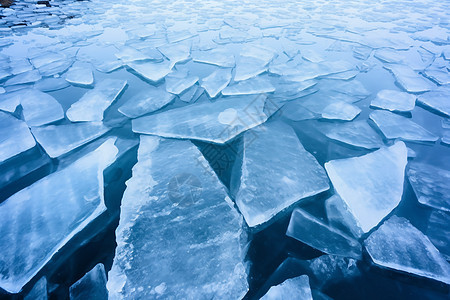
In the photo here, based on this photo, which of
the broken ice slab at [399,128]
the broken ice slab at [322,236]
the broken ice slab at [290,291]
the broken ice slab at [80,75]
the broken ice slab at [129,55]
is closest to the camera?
the broken ice slab at [290,291]

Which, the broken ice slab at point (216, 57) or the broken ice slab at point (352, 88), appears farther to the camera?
the broken ice slab at point (216, 57)

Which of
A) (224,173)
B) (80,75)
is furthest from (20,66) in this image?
Result: (224,173)

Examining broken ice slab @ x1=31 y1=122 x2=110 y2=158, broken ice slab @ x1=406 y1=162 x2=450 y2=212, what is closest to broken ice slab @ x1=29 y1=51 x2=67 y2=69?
broken ice slab @ x1=31 y1=122 x2=110 y2=158

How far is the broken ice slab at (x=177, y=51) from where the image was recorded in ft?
6.08

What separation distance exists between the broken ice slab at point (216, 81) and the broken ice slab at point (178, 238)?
2.18 feet

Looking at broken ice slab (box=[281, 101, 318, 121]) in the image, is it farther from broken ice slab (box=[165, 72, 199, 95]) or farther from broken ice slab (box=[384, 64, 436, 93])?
broken ice slab (box=[384, 64, 436, 93])

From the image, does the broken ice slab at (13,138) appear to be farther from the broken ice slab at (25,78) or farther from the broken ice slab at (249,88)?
the broken ice slab at (249,88)

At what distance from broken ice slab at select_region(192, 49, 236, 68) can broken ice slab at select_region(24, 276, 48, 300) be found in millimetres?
1704

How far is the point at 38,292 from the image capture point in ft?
1.89

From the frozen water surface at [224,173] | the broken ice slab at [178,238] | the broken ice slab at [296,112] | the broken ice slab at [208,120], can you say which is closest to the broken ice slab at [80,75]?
the frozen water surface at [224,173]

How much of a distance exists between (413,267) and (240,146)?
775mm

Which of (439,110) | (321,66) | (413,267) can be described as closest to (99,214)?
(413,267)

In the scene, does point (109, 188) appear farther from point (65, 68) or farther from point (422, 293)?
point (65, 68)

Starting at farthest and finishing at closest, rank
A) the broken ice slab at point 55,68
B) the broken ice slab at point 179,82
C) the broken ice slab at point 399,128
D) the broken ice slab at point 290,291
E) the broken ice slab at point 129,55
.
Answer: the broken ice slab at point 129,55
the broken ice slab at point 55,68
the broken ice slab at point 179,82
the broken ice slab at point 399,128
the broken ice slab at point 290,291
